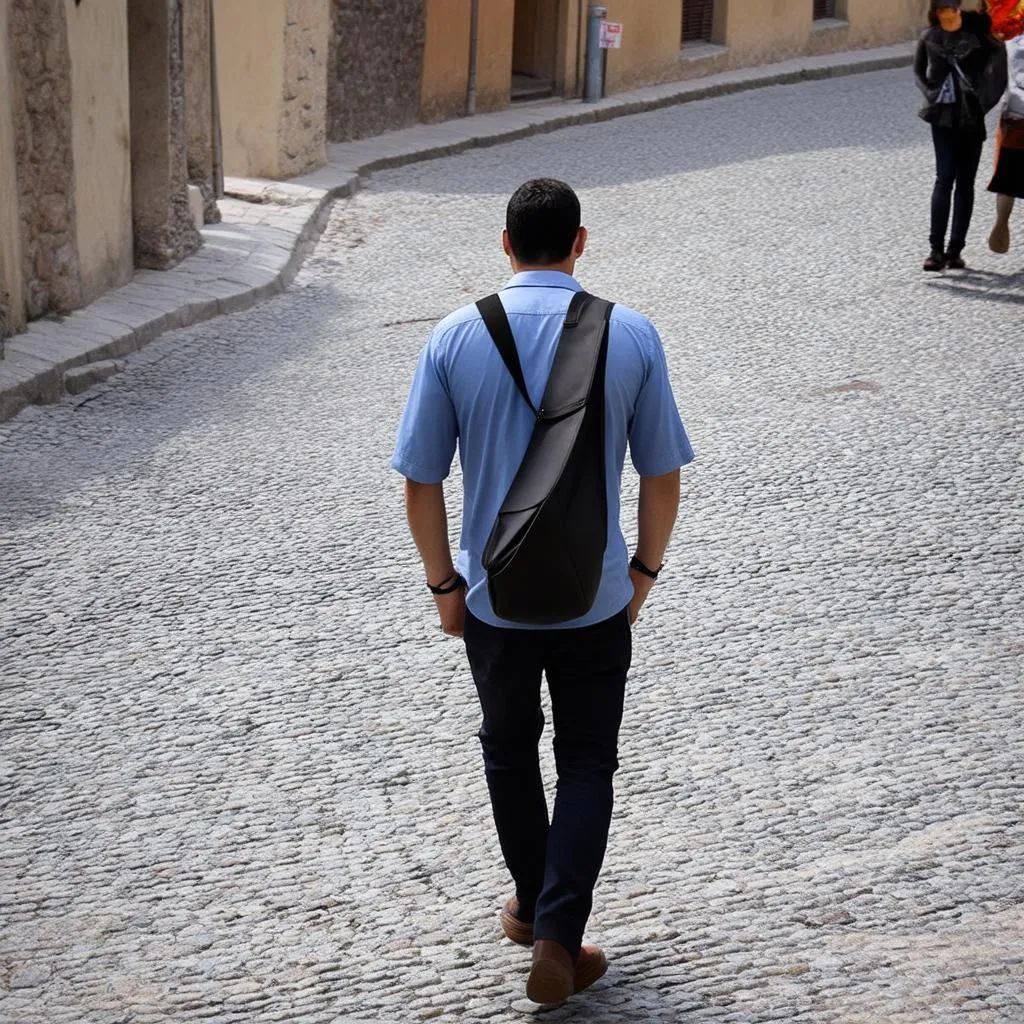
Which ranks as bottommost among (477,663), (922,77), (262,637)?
(262,637)

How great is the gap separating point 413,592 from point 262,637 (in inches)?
24.5

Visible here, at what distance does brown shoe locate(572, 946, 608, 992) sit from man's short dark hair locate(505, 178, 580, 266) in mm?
1408

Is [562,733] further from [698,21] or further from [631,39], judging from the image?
[698,21]

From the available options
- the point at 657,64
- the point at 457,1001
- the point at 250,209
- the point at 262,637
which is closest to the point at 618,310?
the point at 457,1001

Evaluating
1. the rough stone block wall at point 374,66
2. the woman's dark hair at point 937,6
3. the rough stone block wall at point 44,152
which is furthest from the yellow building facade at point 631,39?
the rough stone block wall at point 44,152

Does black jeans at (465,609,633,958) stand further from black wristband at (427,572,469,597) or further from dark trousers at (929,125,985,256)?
dark trousers at (929,125,985,256)

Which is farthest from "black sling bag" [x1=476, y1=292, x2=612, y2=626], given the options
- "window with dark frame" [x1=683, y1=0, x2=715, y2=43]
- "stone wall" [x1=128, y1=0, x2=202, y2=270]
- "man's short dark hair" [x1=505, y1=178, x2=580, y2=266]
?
"window with dark frame" [x1=683, y1=0, x2=715, y2=43]

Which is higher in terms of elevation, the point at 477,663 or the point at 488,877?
the point at 477,663

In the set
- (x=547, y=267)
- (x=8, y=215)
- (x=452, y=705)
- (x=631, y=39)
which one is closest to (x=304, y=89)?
(x=8, y=215)

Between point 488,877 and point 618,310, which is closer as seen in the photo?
point 618,310

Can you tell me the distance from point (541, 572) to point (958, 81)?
25.4ft

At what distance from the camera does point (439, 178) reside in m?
14.8

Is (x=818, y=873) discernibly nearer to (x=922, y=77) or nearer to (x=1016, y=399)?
(x=1016, y=399)

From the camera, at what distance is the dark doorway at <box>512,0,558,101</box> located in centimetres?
1959
